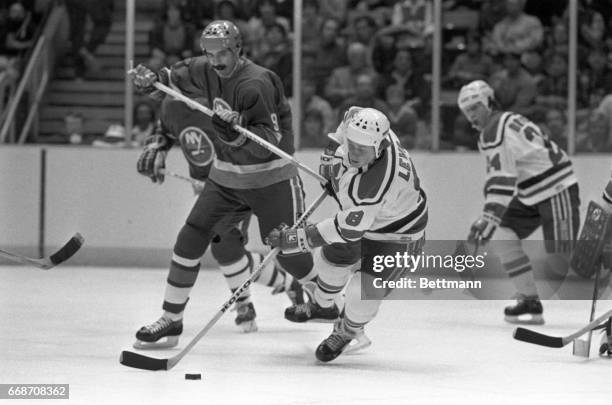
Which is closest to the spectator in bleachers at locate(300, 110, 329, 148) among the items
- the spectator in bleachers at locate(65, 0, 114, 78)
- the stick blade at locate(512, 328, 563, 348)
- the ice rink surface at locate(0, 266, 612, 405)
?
the ice rink surface at locate(0, 266, 612, 405)

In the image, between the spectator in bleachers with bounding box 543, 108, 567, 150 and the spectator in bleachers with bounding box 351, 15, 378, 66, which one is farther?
the spectator in bleachers with bounding box 351, 15, 378, 66

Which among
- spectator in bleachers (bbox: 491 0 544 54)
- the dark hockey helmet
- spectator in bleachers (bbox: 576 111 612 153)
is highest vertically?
the dark hockey helmet

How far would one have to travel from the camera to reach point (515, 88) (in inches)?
314

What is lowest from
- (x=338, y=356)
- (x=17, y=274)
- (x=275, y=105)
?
(x=17, y=274)

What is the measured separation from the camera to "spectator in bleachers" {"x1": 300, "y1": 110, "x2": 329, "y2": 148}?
8117 mm

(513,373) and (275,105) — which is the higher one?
(275,105)

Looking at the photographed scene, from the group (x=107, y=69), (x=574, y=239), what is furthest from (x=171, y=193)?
(x=574, y=239)

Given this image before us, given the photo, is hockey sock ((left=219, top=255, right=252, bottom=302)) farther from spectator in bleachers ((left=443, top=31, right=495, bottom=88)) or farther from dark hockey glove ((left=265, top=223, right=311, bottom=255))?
spectator in bleachers ((left=443, top=31, right=495, bottom=88))

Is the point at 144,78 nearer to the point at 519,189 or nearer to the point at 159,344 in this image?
the point at 159,344

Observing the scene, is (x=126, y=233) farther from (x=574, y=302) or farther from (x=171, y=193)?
(x=574, y=302)

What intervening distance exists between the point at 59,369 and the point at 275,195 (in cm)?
115

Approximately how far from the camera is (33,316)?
20.0 ft

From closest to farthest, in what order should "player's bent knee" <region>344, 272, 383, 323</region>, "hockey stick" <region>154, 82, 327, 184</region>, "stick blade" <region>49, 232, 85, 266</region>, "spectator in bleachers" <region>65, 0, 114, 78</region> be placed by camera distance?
"player's bent knee" <region>344, 272, 383, 323</region> < "hockey stick" <region>154, 82, 327, 184</region> < "stick blade" <region>49, 232, 85, 266</region> < "spectator in bleachers" <region>65, 0, 114, 78</region>

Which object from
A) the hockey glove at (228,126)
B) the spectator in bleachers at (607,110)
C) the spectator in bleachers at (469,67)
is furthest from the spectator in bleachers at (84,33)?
the hockey glove at (228,126)
